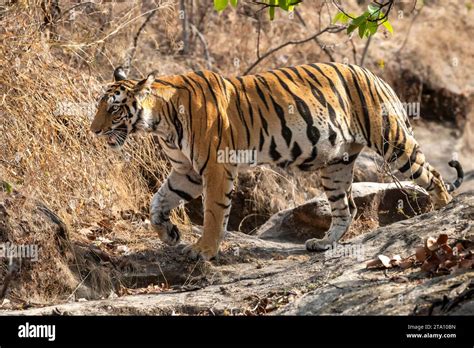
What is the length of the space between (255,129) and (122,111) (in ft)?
4.10

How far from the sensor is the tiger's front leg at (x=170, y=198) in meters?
9.02

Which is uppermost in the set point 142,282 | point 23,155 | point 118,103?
point 118,103

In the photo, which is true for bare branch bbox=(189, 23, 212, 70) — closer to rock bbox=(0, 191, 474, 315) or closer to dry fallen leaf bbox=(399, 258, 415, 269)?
rock bbox=(0, 191, 474, 315)

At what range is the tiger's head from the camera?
852 centimetres

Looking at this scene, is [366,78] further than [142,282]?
Yes

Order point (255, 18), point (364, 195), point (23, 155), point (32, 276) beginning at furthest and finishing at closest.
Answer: point (255, 18) → point (364, 195) → point (23, 155) → point (32, 276)

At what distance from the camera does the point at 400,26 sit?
1773 cm

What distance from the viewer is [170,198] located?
29.6 ft

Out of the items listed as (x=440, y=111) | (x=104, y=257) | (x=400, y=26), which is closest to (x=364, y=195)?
(x=104, y=257)

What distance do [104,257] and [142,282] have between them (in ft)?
1.42

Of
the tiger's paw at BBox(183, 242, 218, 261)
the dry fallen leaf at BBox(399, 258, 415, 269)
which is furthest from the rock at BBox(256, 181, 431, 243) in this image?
the dry fallen leaf at BBox(399, 258, 415, 269)

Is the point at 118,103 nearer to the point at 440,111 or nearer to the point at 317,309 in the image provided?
the point at 317,309

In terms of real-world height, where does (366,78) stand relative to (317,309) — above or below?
above

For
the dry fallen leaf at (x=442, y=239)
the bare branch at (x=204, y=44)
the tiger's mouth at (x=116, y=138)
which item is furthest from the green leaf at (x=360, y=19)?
the bare branch at (x=204, y=44)
